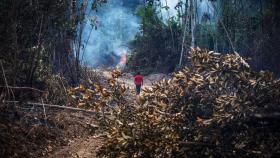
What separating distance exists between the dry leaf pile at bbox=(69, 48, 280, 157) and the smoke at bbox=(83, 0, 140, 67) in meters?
21.4

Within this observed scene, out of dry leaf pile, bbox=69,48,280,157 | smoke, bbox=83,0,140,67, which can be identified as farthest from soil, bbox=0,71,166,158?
smoke, bbox=83,0,140,67

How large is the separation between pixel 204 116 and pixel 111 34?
83.4 ft

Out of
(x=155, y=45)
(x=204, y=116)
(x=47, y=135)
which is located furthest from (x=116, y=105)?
(x=155, y=45)

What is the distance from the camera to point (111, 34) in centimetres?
3017

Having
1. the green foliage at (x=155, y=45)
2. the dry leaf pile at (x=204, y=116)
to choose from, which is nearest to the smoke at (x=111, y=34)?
the green foliage at (x=155, y=45)

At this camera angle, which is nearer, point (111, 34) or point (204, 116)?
point (204, 116)

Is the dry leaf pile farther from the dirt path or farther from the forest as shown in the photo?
the dirt path

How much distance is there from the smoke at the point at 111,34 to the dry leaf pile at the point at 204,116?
70.2 feet

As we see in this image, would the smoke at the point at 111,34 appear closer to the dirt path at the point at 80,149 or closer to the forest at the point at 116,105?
the forest at the point at 116,105

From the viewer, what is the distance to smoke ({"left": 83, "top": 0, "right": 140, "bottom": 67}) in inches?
1105

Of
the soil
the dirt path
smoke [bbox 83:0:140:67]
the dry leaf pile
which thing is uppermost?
smoke [bbox 83:0:140:67]

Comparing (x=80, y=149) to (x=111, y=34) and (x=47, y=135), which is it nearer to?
(x=47, y=135)

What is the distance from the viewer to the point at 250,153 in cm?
456

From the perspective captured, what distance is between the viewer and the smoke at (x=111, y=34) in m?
28.1
